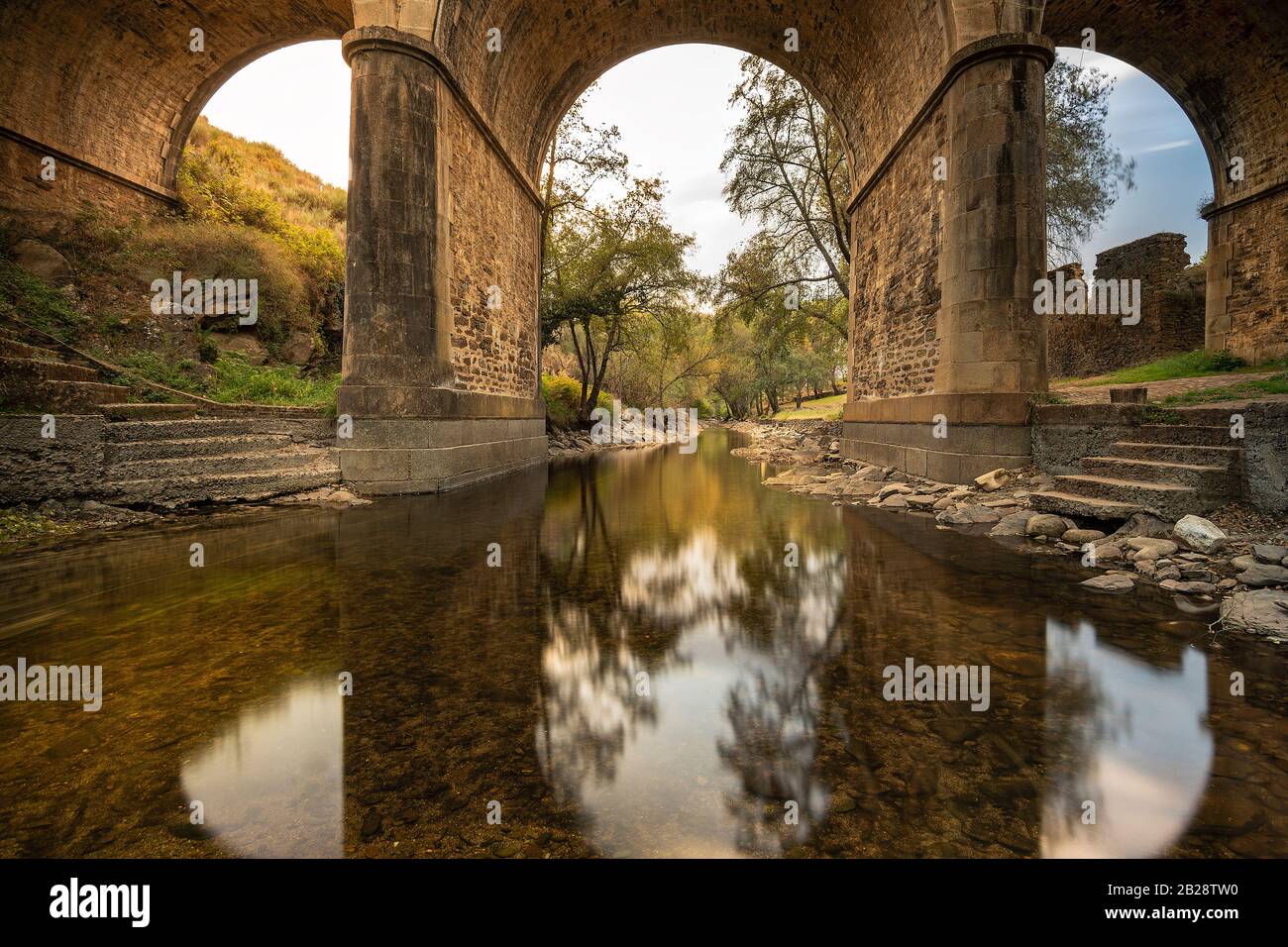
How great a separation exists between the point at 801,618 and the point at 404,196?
862 centimetres

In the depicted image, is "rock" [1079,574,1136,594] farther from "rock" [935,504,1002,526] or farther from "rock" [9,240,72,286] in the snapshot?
"rock" [9,240,72,286]

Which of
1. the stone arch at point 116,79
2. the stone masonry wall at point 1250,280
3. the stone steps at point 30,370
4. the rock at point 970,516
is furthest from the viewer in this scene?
the stone masonry wall at point 1250,280

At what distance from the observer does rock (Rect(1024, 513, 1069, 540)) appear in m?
5.66

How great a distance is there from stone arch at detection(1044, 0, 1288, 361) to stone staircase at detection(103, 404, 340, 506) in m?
16.4

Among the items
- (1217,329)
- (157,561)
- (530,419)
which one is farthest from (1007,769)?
(1217,329)

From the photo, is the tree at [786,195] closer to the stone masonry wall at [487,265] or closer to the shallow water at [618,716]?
the stone masonry wall at [487,265]

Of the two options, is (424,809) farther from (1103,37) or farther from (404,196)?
(1103,37)

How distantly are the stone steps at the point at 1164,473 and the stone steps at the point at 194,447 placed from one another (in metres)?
10.8

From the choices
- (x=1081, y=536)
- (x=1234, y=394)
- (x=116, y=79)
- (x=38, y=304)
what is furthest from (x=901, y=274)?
(x=116, y=79)

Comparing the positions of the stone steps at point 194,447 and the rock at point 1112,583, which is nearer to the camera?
the rock at point 1112,583

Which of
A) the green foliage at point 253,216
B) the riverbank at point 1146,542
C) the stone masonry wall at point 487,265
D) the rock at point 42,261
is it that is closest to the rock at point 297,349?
the green foliage at point 253,216

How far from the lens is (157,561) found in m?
4.66

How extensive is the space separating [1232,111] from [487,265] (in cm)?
1745

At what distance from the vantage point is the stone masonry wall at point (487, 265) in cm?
1018
